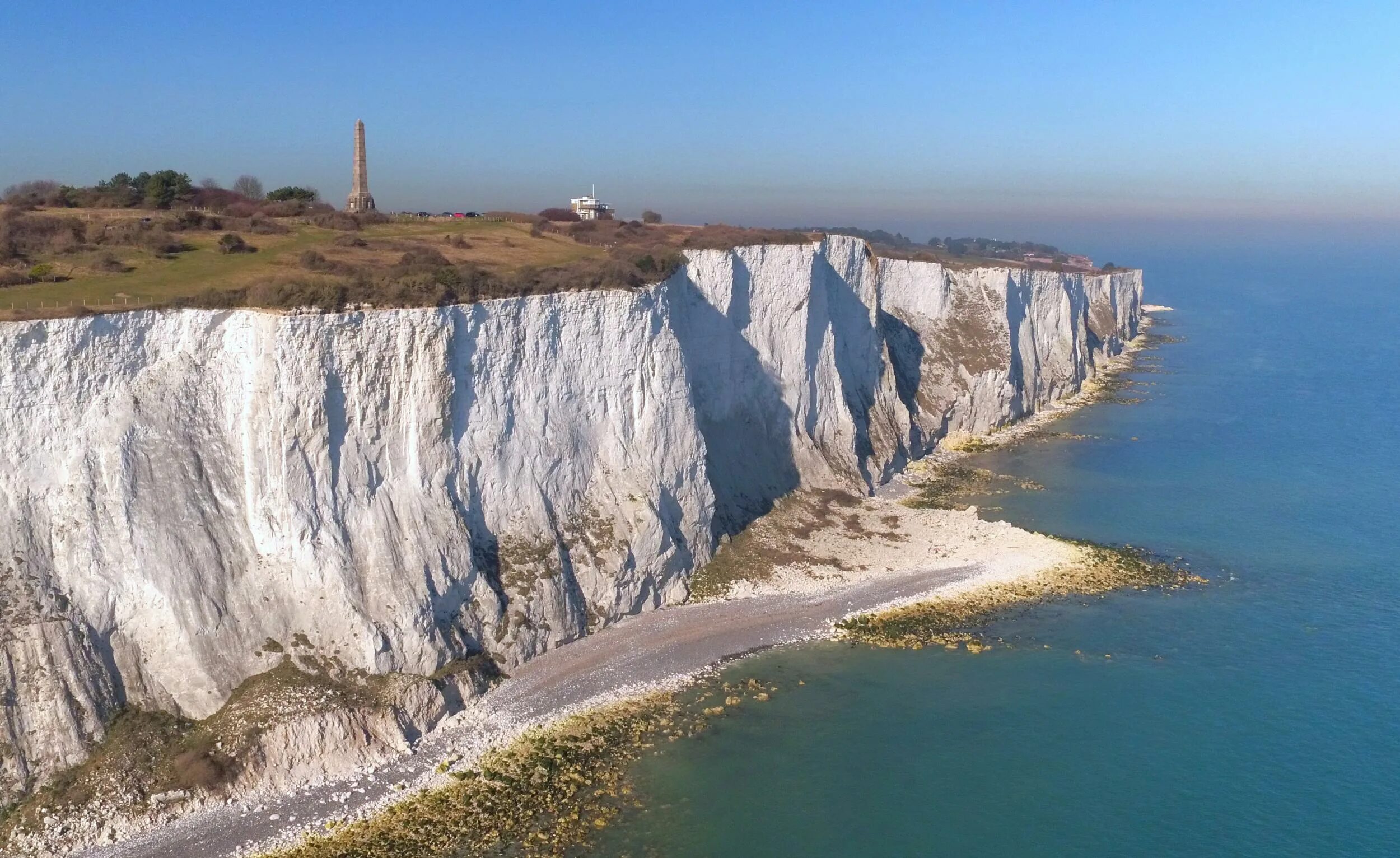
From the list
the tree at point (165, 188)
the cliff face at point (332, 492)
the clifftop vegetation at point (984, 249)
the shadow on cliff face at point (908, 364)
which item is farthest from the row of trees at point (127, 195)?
the clifftop vegetation at point (984, 249)

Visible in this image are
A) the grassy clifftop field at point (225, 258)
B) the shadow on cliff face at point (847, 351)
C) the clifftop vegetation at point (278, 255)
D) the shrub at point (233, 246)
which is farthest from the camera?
the shadow on cliff face at point (847, 351)

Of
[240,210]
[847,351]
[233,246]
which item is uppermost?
[240,210]

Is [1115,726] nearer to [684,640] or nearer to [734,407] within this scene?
[684,640]

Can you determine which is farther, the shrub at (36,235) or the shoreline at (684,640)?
the shrub at (36,235)

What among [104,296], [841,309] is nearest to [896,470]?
[841,309]

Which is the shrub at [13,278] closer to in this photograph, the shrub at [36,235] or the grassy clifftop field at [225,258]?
the grassy clifftop field at [225,258]

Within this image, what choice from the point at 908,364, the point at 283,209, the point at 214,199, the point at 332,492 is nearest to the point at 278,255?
the point at 332,492

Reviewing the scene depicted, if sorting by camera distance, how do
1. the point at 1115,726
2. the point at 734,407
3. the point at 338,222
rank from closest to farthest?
the point at 1115,726 → the point at 338,222 → the point at 734,407

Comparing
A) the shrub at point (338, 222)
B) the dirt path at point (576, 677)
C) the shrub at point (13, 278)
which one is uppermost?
the shrub at point (338, 222)
